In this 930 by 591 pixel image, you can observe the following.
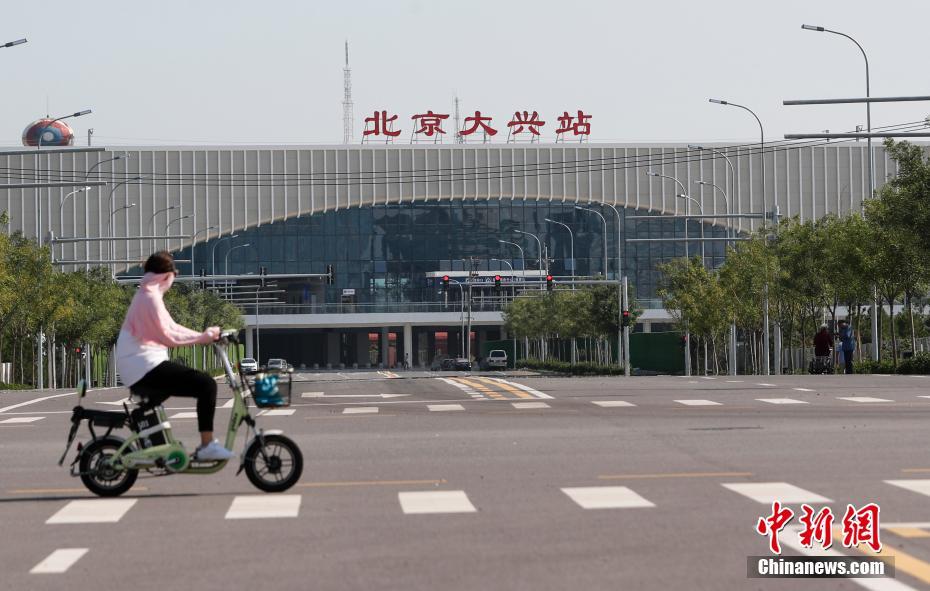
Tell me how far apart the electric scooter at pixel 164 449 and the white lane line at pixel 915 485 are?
4649 millimetres

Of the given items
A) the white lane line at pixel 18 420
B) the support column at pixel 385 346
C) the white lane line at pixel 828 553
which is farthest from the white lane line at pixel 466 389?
the support column at pixel 385 346

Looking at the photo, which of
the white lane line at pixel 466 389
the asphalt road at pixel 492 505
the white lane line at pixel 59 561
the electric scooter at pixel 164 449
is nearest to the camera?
the asphalt road at pixel 492 505

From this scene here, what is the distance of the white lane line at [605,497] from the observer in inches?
440

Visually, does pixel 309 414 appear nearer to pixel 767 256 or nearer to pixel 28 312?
pixel 28 312

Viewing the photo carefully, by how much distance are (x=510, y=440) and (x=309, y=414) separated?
7.21 m

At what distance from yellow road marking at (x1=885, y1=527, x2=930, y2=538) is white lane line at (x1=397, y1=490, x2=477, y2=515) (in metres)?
2.96

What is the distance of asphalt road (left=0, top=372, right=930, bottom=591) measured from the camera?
8258 millimetres

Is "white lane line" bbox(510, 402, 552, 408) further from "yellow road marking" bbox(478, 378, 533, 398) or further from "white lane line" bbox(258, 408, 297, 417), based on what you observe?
"white lane line" bbox(258, 408, 297, 417)

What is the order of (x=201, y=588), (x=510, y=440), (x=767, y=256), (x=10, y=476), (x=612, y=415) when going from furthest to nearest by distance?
1. (x=767, y=256)
2. (x=612, y=415)
3. (x=510, y=440)
4. (x=10, y=476)
5. (x=201, y=588)

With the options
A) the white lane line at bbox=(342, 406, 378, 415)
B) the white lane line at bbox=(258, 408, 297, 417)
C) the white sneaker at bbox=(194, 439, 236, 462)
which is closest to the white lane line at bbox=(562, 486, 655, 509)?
the white sneaker at bbox=(194, 439, 236, 462)

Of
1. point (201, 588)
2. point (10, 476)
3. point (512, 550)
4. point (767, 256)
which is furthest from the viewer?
point (767, 256)

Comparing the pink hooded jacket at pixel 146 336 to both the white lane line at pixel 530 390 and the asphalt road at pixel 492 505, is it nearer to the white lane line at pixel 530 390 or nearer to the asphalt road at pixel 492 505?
the asphalt road at pixel 492 505

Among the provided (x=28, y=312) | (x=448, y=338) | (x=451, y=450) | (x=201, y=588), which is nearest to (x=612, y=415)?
(x=451, y=450)

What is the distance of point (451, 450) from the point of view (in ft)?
55.2
